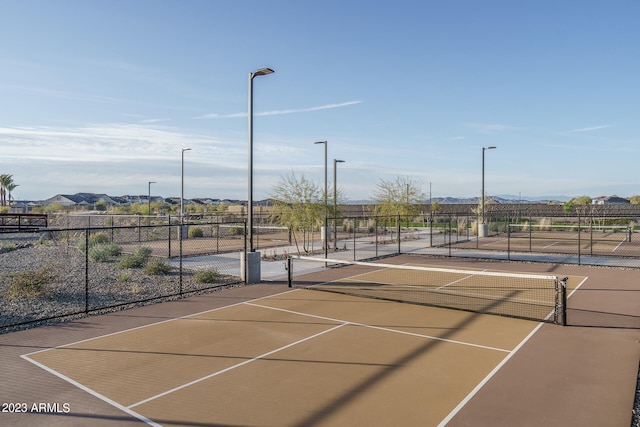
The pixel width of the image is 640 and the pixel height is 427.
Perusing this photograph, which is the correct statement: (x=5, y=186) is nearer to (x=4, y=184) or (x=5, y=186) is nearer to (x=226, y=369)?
(x=4, y=184)

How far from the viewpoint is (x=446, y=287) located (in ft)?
52.2

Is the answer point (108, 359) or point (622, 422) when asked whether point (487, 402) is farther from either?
point (108, 359)

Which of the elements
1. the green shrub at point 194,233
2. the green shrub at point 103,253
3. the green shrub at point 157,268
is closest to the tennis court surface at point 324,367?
the green shrub at point 157,268

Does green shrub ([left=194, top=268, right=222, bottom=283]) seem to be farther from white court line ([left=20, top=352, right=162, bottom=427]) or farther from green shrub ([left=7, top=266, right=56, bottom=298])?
white court line ([left=20, top=352, right=162, bottom=427])

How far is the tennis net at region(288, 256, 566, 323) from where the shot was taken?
12.3 m

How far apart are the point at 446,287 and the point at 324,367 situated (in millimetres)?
9075

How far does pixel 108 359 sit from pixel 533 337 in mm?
8762

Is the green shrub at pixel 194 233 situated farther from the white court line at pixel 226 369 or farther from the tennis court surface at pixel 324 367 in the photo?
the white court line at pixel 226 369

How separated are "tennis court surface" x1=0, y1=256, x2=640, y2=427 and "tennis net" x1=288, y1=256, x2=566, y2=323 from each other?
2.76ft

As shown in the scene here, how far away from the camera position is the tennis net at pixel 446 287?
12.3 m

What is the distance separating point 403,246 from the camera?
100 ft

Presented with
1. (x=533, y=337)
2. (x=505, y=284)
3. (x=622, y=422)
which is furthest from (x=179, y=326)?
(x=505, y=284)

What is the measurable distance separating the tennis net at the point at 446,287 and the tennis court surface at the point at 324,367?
842 mm

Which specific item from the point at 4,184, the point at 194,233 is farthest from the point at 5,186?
the point at 194,233
